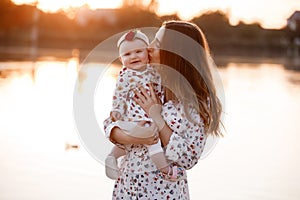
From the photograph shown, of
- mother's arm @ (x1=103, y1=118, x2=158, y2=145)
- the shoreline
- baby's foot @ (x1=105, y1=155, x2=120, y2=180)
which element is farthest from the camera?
the shoreline

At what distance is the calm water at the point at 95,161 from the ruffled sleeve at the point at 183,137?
60 centimetres

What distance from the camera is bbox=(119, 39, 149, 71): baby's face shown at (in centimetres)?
208

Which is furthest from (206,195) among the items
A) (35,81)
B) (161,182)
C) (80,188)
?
(35,81)

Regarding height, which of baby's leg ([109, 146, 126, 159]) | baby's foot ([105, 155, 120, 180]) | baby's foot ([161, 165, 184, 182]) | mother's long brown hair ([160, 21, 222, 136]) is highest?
mother's long brown hair ([160, 21, 222, 136])

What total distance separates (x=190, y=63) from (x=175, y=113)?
18 cm

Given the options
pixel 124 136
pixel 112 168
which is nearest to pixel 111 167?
pixel 112 168

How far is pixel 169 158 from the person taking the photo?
2.07 m

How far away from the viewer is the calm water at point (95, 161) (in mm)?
4312

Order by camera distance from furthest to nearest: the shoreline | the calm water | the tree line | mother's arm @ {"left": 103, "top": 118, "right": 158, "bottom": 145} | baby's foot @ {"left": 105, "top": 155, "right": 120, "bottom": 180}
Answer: the tree line
the shoreline
the calm water
baby's foot @ {"left": 105, "top": 155, "right": 120, "bottom": 180}
mother's arm @ {"left": 103, "top": 118, "right": 158, "bottom": 145}

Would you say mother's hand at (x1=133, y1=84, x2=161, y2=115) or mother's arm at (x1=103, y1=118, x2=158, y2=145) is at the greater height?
mother's hand at (x1=133, y1=84, x2=161, y2=115)

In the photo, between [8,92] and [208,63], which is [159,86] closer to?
[208,63]

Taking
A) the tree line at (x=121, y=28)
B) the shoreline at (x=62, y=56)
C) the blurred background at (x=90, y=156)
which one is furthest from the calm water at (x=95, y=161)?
the tree line at (x=121, y=28)

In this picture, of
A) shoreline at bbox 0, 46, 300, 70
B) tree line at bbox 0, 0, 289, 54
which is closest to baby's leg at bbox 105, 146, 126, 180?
shoreline at bbox 0, 46, 300, 70

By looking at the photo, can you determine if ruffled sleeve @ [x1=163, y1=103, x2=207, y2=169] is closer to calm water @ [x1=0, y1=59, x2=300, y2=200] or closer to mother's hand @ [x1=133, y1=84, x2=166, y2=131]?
mother's hand @ [x1=133, y1=84, x2=166, y2=131]
